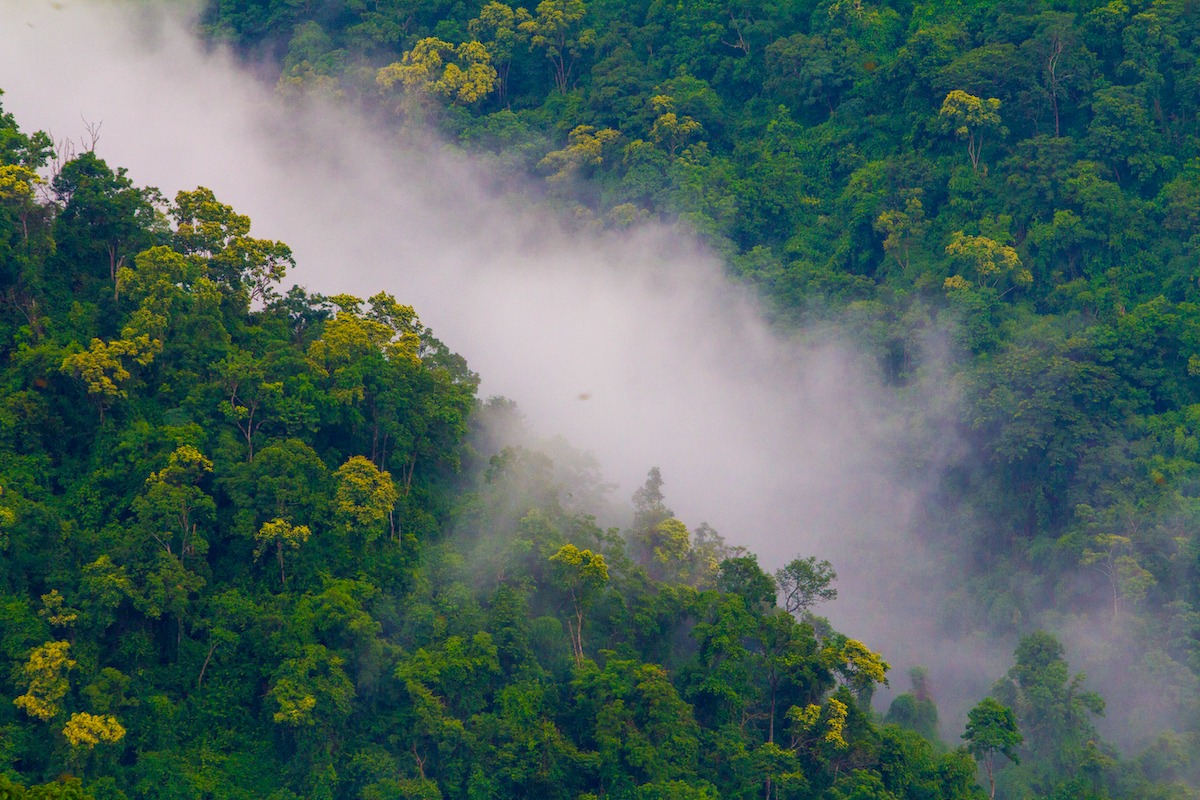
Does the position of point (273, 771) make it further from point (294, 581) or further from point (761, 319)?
Result: point (761, 319)

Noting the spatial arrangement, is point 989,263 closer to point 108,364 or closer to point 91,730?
point 108,364

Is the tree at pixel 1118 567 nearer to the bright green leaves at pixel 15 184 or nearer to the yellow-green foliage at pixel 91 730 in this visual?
the yellow-green foliage at pixel 91 730

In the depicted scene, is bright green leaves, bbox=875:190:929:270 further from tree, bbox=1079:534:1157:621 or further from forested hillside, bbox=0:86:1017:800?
forested hillside, bbox=0:86:1017:800

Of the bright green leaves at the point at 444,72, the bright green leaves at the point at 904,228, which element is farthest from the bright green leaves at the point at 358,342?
the bright green leaves at the point at 444,72

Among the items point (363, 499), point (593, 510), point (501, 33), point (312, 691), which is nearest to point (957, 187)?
point (593, 510)

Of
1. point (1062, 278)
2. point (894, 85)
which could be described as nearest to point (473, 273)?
point (894, 85)

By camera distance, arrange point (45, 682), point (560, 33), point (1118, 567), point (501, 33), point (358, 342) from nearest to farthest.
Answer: point (45, 682)
point (358, 342)
point (1118, 567)
point (560, 33)
point (501, 33)

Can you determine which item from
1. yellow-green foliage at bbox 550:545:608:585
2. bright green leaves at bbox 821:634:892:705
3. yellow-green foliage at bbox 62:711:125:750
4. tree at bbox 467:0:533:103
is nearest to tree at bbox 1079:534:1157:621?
bright green leaves at bbox 821:634:892:705
